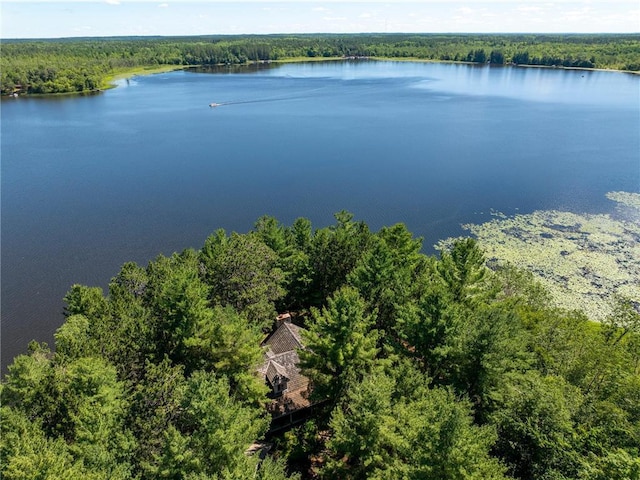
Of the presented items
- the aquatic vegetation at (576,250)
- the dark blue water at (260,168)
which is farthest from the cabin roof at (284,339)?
the aquatic vegetation at (576,250)

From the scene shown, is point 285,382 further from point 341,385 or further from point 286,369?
point 341,385

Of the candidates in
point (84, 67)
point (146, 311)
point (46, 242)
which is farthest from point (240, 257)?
point (84, 67)

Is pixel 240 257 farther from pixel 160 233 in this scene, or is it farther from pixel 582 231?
pixel 582 231

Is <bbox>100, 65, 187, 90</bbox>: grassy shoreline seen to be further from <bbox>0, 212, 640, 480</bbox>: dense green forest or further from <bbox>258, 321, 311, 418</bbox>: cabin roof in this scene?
<bbox>0, 212, 640, 480</bbox>: dense green forest

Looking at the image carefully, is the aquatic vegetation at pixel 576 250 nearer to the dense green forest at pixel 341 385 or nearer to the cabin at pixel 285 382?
the dense green forest at pixel 341 385

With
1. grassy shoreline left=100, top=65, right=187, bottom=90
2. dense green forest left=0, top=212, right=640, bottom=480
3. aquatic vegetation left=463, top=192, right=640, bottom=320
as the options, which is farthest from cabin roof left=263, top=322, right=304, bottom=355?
grassy shoreline left=100, top=65, right=187, bottom=90
